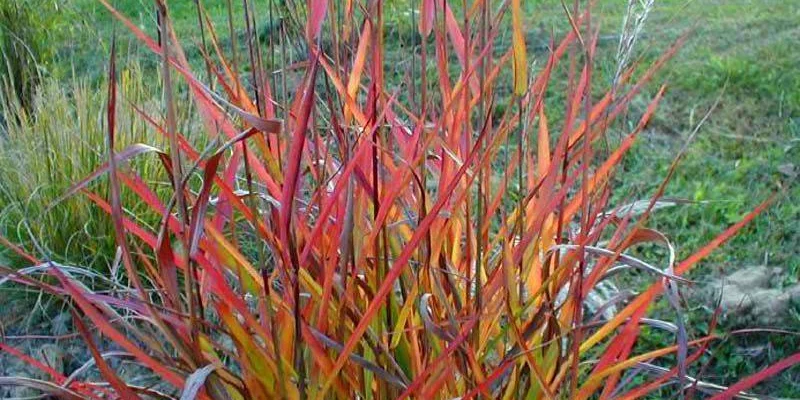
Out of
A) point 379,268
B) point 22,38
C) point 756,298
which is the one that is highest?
point 379,268

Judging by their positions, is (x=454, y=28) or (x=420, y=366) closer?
(x=420, y=366)

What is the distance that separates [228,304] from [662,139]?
2777 millimetres

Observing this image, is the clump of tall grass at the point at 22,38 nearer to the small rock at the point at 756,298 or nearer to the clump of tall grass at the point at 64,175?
the clump of tall grass at the point at 64,175

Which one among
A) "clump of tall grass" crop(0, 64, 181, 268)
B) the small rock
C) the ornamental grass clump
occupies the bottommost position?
the small rock

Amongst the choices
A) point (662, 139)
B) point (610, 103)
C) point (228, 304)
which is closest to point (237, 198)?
point (228, 304)

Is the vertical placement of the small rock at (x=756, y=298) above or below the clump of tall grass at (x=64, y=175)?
below

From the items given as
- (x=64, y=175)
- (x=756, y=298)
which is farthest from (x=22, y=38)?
(x=756, y=298)

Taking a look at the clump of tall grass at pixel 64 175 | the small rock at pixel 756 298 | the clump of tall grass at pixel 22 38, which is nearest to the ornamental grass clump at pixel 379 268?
the small rock at pixel 756 298

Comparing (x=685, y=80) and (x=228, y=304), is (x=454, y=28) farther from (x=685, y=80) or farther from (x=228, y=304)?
(x=685, y=80)

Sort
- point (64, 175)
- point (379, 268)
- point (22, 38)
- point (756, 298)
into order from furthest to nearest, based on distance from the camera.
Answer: point (22, 38), point (64, 175), point (756, 298), point (379, 268)

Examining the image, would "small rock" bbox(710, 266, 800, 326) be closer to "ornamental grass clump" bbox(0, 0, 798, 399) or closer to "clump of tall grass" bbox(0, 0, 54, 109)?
"ornamental grass clump" bbox(0, 0, 798, 399)

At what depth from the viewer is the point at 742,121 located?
3.97 metres

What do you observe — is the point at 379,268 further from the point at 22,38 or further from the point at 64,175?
the point at 22,38

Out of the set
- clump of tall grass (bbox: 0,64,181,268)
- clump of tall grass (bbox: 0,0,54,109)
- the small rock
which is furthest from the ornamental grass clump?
clump of tall grass (bbox: 0,0,54,109)
